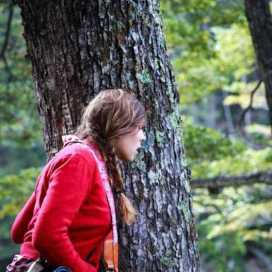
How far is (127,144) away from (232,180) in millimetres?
5054

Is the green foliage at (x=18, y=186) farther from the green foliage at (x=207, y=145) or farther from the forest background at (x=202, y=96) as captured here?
Answer: the green foliage at (x=207, y=145)

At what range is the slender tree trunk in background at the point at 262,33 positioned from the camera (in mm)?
5738

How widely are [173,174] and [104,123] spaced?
652 mm

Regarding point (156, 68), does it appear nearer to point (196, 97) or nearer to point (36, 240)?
point (36, 240)

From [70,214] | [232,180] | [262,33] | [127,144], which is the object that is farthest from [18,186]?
[70,214]

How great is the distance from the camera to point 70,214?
2262 mm

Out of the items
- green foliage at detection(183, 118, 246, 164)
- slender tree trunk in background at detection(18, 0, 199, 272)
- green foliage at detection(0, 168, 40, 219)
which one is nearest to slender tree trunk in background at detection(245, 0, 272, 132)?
green foliage at detection(183, 118, 246, 164)

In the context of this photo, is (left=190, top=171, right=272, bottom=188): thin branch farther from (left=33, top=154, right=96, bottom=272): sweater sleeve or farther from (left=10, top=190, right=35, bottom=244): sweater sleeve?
(left=33, top=154, right=96, bottom=272): sweater sleeve

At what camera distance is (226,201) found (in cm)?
829

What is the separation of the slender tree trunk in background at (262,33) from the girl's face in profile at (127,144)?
3.67 metres

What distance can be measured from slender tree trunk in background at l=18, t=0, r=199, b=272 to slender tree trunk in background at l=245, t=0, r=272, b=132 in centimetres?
303

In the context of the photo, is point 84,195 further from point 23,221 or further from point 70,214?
point 23,221

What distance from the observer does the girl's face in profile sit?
2443 mm

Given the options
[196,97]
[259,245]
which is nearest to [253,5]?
[196,97]
